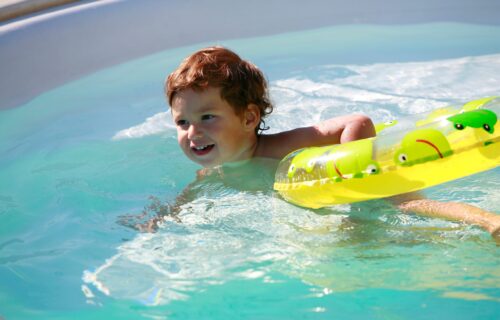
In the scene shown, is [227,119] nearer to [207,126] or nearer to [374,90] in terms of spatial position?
[207,126]

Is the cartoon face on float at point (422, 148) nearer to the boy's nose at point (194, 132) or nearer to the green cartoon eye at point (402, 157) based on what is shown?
the green cartoon eye at point (402, 157)

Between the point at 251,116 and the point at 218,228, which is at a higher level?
the point at 251,116

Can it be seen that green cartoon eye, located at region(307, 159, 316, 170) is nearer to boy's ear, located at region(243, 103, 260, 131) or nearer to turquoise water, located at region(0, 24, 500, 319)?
turquoise water, located at region(0, 24, 500, 319)

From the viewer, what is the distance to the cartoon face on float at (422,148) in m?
2.47

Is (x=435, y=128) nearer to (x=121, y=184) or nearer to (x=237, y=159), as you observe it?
(x=237, y=159)

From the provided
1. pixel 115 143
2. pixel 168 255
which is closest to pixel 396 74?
pixel 115 143

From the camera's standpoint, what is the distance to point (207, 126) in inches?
115

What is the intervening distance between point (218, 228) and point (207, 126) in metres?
0.41

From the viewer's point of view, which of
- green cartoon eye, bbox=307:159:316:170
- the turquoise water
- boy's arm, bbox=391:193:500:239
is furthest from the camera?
green cartoon eye, bbox=307:159:316:170

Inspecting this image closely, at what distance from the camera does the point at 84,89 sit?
4758 mm

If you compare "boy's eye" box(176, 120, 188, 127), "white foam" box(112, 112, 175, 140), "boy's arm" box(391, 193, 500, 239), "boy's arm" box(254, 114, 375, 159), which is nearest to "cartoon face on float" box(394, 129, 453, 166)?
"boy's arm" box(391, 193, 500, 239)

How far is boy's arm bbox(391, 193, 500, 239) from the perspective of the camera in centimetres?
248

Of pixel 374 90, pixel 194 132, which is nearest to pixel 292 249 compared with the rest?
pixel 194 132

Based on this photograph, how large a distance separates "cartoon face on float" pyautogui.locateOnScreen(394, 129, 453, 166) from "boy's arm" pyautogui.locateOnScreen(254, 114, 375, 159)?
0.43 meters
